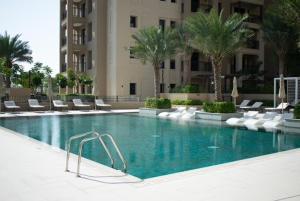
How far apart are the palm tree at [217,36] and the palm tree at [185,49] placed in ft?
16.4

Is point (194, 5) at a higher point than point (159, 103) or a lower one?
higher

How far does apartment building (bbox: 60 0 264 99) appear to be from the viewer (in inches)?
1380

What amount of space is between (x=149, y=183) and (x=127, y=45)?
2984cm

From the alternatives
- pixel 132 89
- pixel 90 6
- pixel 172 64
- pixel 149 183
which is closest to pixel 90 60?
pixel 90 6

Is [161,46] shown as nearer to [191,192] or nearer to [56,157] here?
[56,157]

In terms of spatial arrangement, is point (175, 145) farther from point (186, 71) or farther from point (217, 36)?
point (186, 71)

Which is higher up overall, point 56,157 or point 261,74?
point 261,74

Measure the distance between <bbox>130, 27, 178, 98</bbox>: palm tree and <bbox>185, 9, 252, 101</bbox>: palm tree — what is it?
5001mm

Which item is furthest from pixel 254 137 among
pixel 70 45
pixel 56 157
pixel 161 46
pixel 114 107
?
pixel 70 45

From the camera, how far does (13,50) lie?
40625 millimetres

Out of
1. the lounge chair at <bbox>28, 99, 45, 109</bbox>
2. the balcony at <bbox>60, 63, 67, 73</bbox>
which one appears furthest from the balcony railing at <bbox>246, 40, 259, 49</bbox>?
the lounge chair at <bbox>28, 99, 45, 109</bbox>

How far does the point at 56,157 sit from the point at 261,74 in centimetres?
3213

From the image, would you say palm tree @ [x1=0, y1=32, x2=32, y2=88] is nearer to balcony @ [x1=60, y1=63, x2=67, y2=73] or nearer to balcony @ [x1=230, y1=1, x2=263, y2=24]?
balcony @ [x1=60, y1=63, x2=67, y2=73]

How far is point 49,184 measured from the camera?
6223mm
